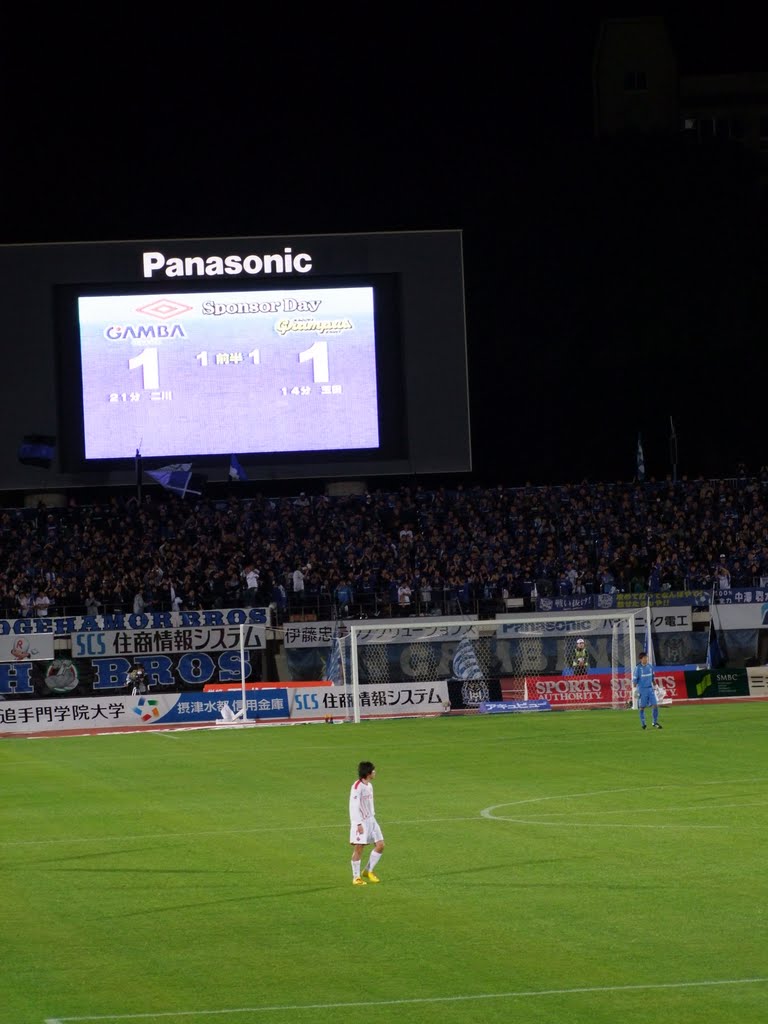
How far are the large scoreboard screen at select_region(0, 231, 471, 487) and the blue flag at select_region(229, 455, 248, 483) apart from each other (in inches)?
23.1

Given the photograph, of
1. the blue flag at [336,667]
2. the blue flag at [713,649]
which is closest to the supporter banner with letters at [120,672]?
the blue flag at [336,667]

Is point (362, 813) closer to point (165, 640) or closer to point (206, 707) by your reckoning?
point (206, 707)

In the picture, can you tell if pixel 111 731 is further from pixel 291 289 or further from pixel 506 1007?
pixel 506 1007

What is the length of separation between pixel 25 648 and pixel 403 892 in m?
38.1

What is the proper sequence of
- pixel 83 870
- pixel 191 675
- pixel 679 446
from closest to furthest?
1. pixel 83 870
2. pixel 191 675
3. pixel 679 446

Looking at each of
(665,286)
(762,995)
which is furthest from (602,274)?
(762,995)

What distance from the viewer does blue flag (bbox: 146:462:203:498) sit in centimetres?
5866

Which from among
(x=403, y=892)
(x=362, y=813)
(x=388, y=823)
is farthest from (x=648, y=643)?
(x=362, y=813)

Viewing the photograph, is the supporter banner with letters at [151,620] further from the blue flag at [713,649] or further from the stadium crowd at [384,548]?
the blue flag at [713,649]

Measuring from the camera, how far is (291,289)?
59094 millimetres

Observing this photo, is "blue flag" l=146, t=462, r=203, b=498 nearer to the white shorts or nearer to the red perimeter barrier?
the red perimeter barrier

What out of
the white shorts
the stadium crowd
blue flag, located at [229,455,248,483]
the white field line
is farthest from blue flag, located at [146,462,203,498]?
the white shorts

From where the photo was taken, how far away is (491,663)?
5172cm

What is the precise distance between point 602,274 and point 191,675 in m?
39.2
